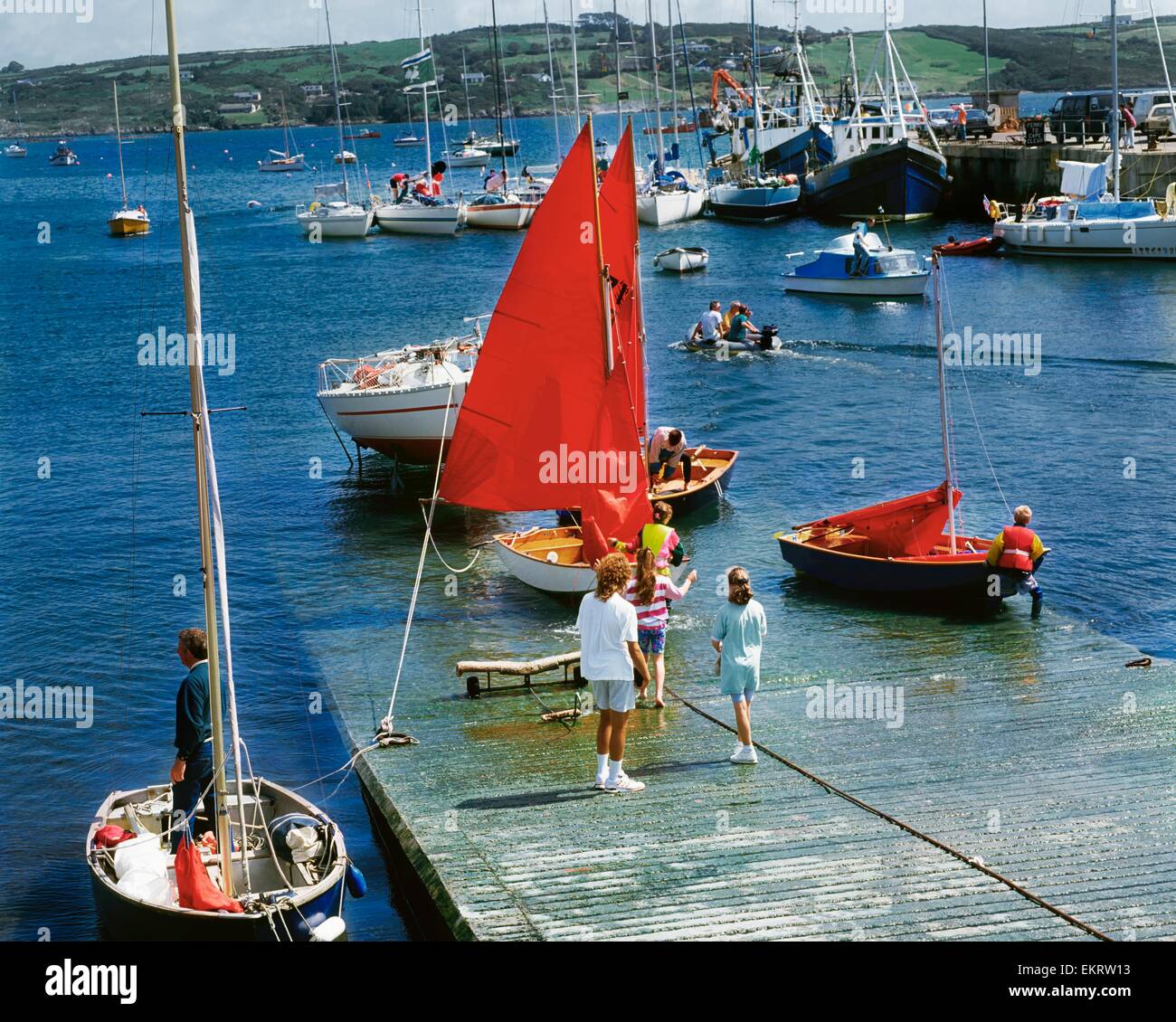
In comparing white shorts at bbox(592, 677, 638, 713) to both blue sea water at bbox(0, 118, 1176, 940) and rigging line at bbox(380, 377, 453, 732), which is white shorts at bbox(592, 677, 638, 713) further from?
rigging line at bbox(380, 377, 453, 732)

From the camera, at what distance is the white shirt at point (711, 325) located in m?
45.9

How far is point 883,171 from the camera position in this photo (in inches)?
3100

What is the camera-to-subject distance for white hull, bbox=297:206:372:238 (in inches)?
3445

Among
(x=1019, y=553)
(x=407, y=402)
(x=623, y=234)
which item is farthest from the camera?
(x=407, y=402)

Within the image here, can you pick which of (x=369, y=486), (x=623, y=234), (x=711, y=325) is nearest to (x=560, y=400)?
(x=623, y=234)

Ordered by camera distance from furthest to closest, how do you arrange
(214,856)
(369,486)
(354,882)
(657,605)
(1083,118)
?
(1083,118) → (369,486) → (657,605) → (214,856) → (354,882)

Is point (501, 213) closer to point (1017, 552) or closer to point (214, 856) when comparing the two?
point (1017, 552)

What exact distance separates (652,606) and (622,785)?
2.70 metres

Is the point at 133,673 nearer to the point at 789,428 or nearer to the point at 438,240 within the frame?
the point at 789,428

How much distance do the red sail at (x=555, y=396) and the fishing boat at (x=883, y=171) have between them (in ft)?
193

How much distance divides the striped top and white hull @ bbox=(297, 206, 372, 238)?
74.9 metres

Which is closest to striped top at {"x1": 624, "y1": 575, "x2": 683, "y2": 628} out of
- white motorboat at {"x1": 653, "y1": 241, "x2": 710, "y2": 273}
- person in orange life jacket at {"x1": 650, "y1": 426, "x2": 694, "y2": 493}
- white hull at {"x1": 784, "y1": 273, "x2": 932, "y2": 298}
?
person in orange life jacket at {"x1": 650, "y1": 426, "x2": 694, "y2": 493}

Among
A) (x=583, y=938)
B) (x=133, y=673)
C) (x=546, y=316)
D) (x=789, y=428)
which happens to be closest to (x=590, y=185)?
(x=546, y=316)

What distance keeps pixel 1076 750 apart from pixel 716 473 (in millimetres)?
13475
